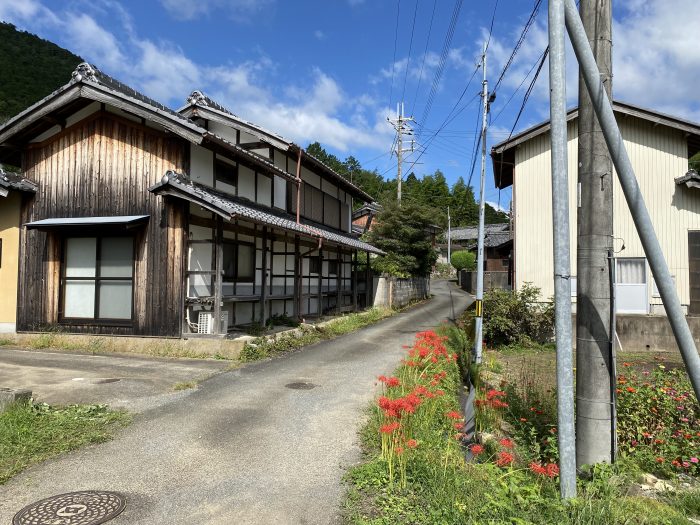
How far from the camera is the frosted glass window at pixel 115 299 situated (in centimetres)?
1148

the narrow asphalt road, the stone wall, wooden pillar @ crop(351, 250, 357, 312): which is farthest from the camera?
the stone wall

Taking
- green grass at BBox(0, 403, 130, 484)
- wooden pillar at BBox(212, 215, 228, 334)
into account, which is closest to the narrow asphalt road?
green grass at BBox(0, 403, 130, 484)

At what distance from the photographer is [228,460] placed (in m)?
4.78

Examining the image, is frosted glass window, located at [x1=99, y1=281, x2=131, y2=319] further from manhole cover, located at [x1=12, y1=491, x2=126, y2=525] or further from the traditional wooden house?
manhole cover, located at [x1=12, y1=491, x2=126, y2=525]

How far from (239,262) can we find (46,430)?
780 centimetres

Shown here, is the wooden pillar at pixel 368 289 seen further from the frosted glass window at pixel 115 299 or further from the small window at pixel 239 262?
the frosted glass window at pixel 115 299

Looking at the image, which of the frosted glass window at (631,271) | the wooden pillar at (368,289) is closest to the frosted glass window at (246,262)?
the wooden pillar at (368,289)

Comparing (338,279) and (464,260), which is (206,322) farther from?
(464,260)

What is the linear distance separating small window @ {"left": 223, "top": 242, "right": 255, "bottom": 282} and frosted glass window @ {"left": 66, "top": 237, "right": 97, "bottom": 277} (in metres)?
3.35

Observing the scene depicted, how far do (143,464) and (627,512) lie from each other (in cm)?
437

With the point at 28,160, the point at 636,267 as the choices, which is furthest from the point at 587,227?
the point at 28,160

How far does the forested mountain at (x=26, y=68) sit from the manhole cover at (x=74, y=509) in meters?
26.3

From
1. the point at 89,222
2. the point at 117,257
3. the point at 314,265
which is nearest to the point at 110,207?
the point at 89,222

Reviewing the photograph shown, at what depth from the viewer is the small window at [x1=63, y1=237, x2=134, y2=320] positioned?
37.8ft
